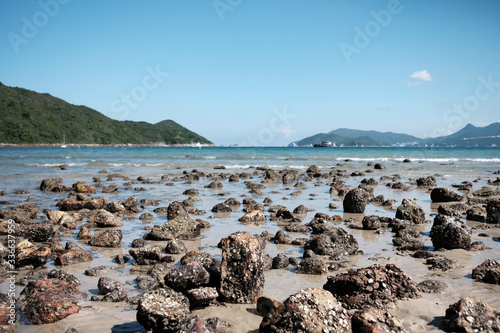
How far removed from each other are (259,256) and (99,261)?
3.73 metres

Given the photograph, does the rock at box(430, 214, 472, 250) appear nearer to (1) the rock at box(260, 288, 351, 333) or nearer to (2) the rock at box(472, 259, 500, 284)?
(2) the rock at box(472, 259, 500, 284)

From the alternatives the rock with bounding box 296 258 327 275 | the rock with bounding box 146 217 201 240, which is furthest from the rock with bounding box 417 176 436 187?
the rock with bounding box 296 258 327 275

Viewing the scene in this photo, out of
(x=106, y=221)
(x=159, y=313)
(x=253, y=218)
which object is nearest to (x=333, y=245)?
(x=253, y=218)

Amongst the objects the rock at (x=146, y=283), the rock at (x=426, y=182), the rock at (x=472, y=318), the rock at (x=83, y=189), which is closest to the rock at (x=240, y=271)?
the rock at (x=146, y=283)

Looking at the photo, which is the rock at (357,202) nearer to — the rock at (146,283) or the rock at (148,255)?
the rock at (148,255)

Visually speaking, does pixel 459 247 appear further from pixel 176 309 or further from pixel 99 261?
pixel 99 261

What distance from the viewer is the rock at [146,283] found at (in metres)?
5.76

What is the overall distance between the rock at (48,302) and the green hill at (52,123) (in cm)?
13581

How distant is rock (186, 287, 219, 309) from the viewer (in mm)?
4997

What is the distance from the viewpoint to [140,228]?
33.4ft

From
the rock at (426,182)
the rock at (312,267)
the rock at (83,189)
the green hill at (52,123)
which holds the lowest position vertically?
the rock at (426,182)

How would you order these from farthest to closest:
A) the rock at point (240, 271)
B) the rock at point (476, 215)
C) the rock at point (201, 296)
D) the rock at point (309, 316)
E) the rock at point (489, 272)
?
the rock at point (476, 215), the rock at point (489, 272), the rock at point (240, 271), the rock at point (201, 296), the rock at point (309, 316)

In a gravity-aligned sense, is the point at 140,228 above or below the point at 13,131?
below

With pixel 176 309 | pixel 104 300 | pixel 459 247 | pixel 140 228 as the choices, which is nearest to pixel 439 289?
pixel 459 247
